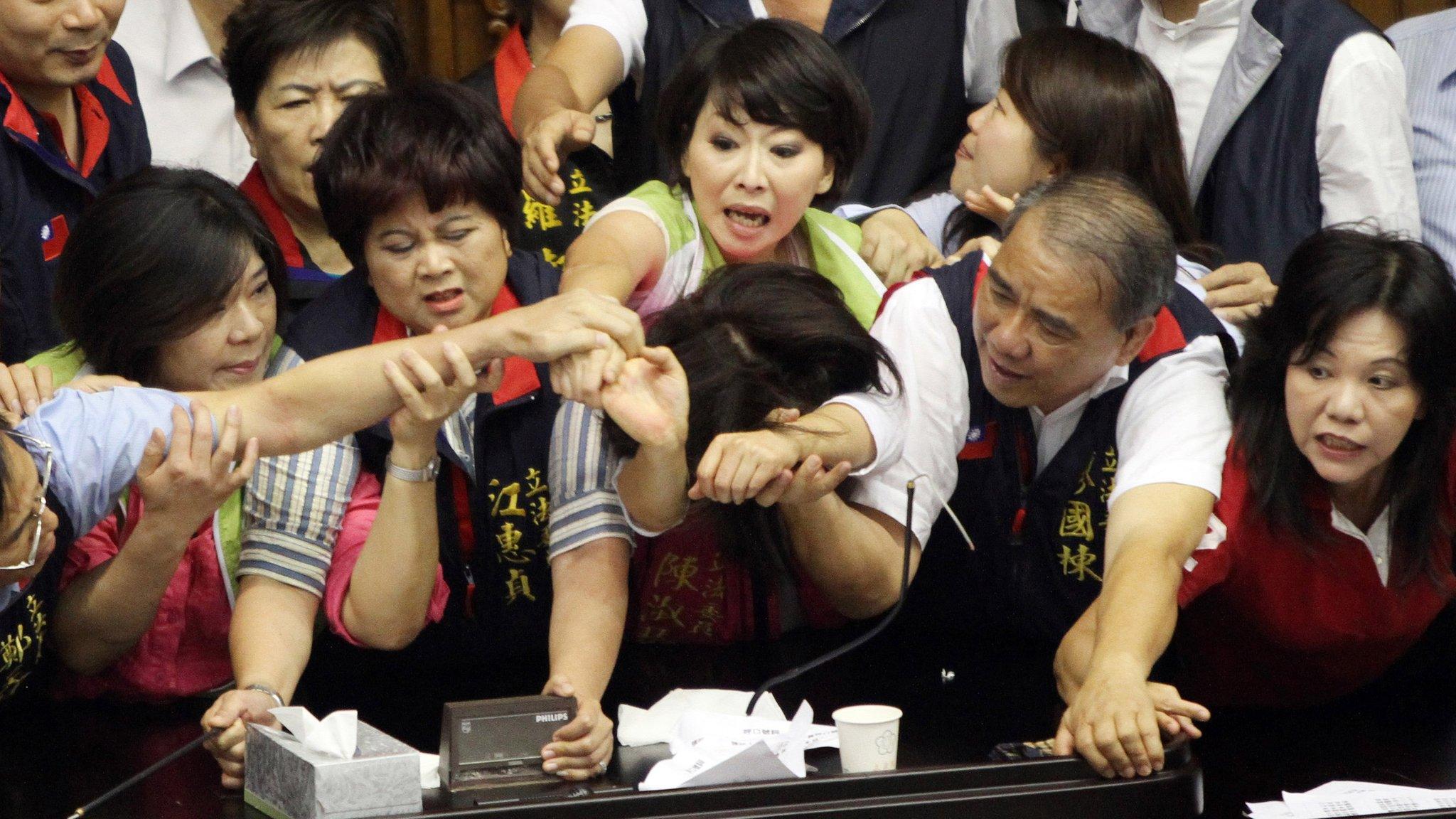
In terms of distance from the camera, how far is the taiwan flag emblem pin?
2.22m

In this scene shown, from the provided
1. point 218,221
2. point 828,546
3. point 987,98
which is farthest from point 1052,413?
point 218,221

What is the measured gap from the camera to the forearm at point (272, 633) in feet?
5.82

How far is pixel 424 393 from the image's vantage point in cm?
179

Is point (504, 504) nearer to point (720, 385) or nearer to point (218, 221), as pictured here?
point (720, 385)

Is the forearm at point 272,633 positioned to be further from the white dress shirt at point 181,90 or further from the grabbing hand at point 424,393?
the white dress shirt at point 181,90

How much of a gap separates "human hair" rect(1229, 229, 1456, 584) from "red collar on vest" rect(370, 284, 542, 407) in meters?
0.84

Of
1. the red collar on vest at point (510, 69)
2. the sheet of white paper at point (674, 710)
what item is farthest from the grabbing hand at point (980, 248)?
the red collar on vest at point (510, 69)

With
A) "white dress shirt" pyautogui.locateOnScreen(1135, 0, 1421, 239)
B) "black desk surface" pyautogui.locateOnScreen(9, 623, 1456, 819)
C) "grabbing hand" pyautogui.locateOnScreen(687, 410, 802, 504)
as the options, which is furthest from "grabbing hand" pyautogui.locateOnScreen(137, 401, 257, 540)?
"white dress shirt" pyautogui.locateOnScreen(1135, 0, 1421, 239)

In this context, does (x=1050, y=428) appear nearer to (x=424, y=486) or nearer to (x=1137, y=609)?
(x=1137, y=609)

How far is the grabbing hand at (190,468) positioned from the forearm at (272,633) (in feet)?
0.38

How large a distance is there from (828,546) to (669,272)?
17.9 inches

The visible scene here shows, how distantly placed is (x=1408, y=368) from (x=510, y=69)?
144cm

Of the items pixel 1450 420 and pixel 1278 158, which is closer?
pixel 1450 420

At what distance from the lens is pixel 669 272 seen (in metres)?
2.19
